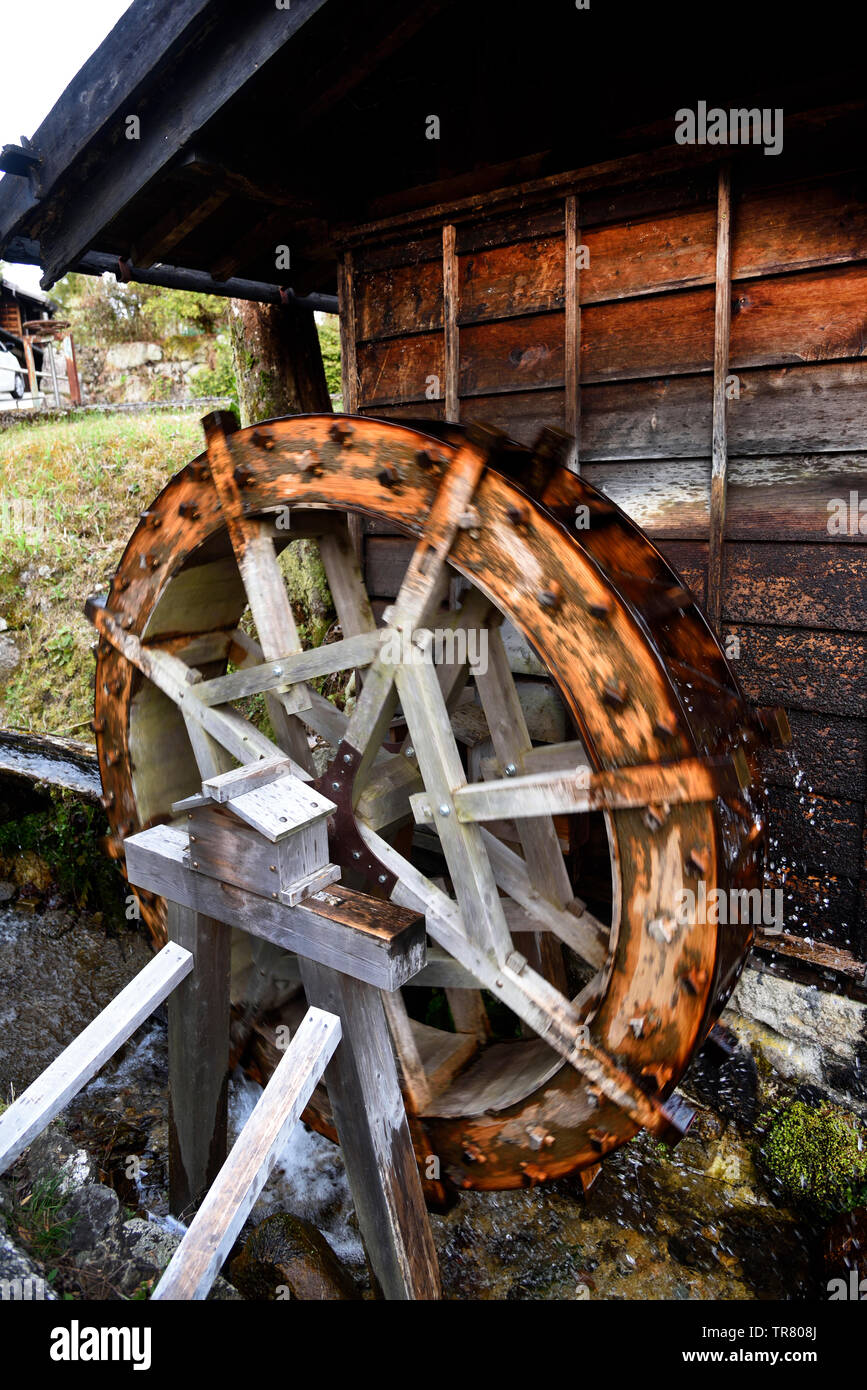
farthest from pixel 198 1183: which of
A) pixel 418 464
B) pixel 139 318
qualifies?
pixel 139 318

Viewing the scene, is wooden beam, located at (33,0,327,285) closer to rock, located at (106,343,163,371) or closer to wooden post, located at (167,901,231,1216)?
wooden post, located at (167,901,231,1216)

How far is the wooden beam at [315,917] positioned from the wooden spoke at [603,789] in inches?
17.8

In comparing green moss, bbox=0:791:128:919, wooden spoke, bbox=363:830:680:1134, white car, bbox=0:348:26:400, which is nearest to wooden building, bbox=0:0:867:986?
wooden spoke, bbox=363:830:680:1134

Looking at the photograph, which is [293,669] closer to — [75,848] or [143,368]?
[75,848]

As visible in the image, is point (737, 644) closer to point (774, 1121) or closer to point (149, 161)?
point (774, 1121)

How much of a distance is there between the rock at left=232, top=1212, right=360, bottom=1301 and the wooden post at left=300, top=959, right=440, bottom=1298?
1.21ft

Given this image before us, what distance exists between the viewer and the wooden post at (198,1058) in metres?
2.75

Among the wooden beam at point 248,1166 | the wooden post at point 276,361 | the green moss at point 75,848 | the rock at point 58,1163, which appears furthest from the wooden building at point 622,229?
the green moss at point 75,848

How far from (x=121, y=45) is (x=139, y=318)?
2119 centimetres

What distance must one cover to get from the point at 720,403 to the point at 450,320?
1346 millimetres

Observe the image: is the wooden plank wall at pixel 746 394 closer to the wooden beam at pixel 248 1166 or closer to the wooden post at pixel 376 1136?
the wooden post at pixel 376 1136

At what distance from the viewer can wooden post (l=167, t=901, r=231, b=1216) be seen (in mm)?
2750

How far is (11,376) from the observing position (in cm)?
2433

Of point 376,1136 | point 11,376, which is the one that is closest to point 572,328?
point 376,1136
